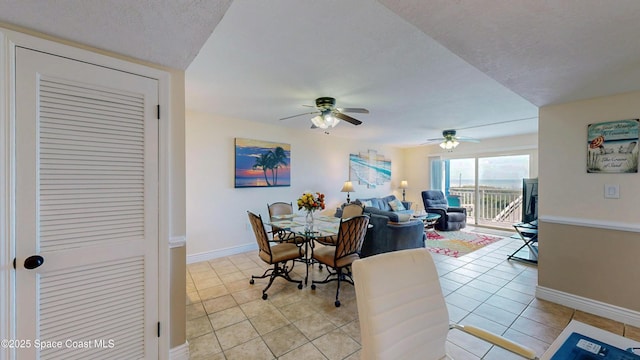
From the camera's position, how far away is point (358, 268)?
1.07 meters

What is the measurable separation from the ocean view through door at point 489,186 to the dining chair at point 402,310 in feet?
21.4

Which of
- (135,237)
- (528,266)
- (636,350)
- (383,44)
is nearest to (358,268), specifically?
(636,350)

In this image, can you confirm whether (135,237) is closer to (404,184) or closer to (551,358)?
(551,358)

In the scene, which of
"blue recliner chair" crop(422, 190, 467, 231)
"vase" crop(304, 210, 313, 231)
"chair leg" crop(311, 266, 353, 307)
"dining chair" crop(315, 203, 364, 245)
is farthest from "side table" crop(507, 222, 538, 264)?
"vase" crop(304, 210, 313, 231)

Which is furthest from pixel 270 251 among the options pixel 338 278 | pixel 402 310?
pixel 402 310

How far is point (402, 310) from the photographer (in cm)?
110

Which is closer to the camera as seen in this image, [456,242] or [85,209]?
→ [85,209]

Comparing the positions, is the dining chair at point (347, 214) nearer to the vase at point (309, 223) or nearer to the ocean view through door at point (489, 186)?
the vase at point (309, 223)

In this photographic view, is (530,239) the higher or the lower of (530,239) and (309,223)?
the lower

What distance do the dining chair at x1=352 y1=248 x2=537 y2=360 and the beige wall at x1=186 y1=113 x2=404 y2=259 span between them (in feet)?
12.0

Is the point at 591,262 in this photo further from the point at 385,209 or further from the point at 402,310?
the point at 385,209

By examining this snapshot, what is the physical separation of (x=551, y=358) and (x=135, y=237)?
7.18ft

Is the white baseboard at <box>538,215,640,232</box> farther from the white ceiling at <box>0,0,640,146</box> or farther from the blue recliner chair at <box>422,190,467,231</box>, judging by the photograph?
the blue recliner chair at <box>422,190,467,231</box>

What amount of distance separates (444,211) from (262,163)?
15.3 ft
